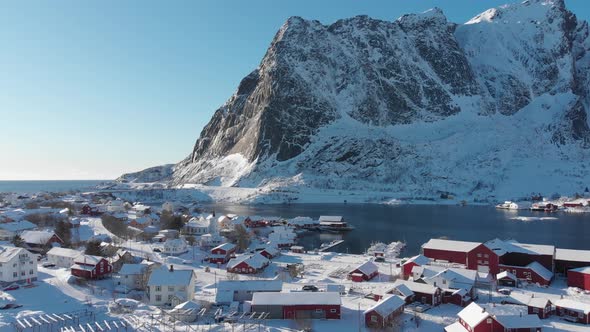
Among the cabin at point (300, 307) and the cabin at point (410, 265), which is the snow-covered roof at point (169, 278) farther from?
the cabin at point (410, 265)

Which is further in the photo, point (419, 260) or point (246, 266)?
point (246, 266)

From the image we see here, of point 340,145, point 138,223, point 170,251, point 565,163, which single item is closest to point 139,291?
point 170,251

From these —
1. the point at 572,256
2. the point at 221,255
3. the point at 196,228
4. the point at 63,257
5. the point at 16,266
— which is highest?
the point at 196,228

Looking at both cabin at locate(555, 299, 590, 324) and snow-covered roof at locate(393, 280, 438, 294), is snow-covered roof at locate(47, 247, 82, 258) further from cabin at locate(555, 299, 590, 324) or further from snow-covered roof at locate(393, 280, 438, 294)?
cabin at locate(555, 299, 590, 324)

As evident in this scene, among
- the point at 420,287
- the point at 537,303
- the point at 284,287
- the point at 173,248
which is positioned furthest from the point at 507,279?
the point at 173,248

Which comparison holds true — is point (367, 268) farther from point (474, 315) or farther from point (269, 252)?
point (474, 315)

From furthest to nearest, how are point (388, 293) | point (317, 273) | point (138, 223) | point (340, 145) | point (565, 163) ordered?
1. point (340, 145)
2. point (565, 163)
3. point (138, 223)
4. point (317, 273)
5. point (388, 293)

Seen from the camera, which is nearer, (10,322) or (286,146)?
(10,322)

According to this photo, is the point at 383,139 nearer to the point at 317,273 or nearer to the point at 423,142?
the point at 423,142
